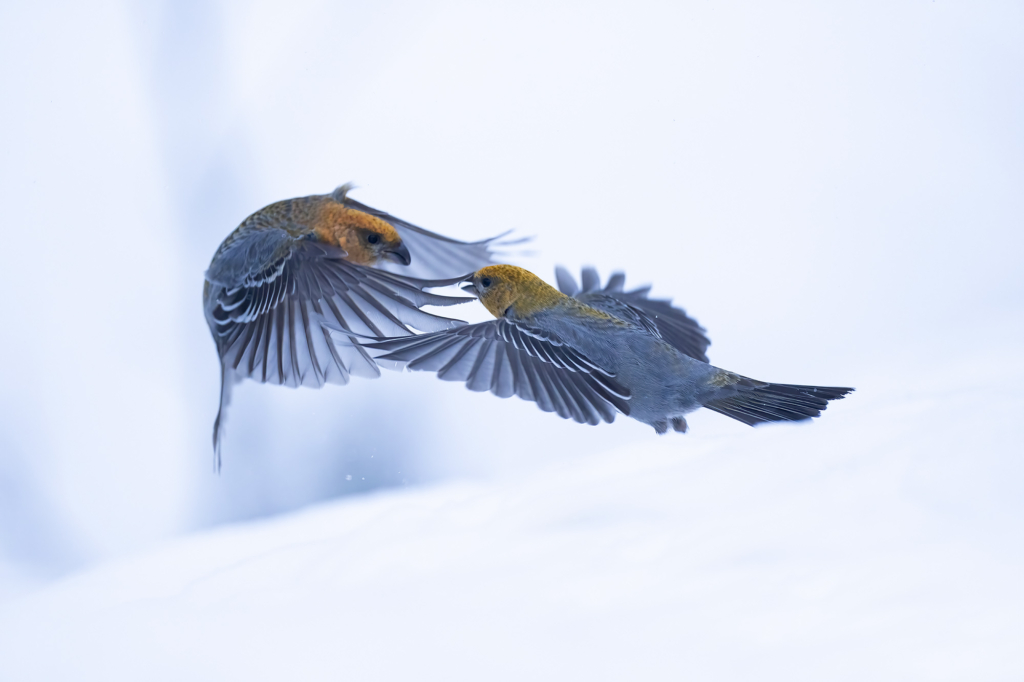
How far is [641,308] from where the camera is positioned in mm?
2688

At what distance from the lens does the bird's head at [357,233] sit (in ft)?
6.89

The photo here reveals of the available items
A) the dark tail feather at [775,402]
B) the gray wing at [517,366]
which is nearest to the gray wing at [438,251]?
the gray wing at [517,366]

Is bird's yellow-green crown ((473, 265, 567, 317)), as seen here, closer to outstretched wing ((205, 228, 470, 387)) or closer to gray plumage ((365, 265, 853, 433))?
gray plumage ((365, 265, 853, 433))

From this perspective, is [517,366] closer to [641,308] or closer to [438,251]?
[438,251]

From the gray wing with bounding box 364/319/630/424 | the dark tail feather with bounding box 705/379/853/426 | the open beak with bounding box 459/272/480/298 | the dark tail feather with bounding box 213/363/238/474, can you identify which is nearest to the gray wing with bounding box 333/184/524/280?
the open beak with bounding box 459/272/480/298

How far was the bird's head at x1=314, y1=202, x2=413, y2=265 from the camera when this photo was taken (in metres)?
2.10

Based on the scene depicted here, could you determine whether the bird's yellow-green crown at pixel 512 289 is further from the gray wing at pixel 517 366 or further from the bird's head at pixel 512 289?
the gray wing at pixel 517 366

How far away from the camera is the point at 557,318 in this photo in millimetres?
2264

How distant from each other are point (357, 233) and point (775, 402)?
1.23m

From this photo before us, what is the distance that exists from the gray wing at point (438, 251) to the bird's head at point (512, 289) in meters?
0.20

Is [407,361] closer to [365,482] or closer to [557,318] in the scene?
[557,318]

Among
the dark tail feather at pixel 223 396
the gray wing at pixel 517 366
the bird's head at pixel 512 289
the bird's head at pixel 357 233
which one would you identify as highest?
the bird's head at pixel 357 233

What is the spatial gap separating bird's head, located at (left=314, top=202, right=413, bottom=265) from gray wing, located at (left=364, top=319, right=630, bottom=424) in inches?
12.0

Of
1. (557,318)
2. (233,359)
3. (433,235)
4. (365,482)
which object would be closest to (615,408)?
(557,318)
